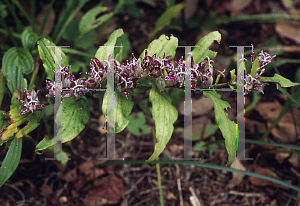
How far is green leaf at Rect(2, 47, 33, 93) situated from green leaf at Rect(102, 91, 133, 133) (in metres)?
A: 0.46

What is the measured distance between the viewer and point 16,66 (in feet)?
3.83

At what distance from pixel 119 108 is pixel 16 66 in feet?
1.98

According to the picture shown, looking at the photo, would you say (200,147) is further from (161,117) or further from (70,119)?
(70,119)

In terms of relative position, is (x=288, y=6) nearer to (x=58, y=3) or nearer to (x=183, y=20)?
(x=183, y=20)

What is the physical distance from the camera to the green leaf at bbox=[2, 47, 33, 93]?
1101 millimetres

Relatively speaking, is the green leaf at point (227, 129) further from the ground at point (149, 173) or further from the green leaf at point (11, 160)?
the green leaf at point (11, 160)

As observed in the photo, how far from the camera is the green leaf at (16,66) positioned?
1101 millimetres

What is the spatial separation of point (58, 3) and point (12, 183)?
1.34m

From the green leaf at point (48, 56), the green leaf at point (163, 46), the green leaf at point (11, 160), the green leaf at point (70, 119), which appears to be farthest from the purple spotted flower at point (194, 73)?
the green leaf at point (11, 160)

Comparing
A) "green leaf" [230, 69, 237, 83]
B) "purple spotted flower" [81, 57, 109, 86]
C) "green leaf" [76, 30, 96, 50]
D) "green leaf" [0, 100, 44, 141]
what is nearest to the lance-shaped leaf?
"green leaf" [0, 100, 44, 141]

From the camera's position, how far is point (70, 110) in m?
0.91

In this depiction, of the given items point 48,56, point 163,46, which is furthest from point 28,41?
point 163,46

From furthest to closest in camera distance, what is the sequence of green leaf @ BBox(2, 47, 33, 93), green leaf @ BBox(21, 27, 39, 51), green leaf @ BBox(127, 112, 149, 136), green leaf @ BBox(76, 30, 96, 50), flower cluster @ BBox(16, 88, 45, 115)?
green leaf @ BBox(76, 30, 96, 50)
green leaf @ BBox(127, 112, 149, 136)
green leaf @ BBox(21, 27, 39, 51)
green leaf @ BBox(2, 47, 33, 93)
flower cluster @ BBox(16, 88, 45, 115)

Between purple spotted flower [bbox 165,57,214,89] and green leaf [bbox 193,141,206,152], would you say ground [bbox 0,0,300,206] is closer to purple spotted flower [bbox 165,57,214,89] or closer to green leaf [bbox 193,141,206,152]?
green leaf [bbox 193,141,206,152]
